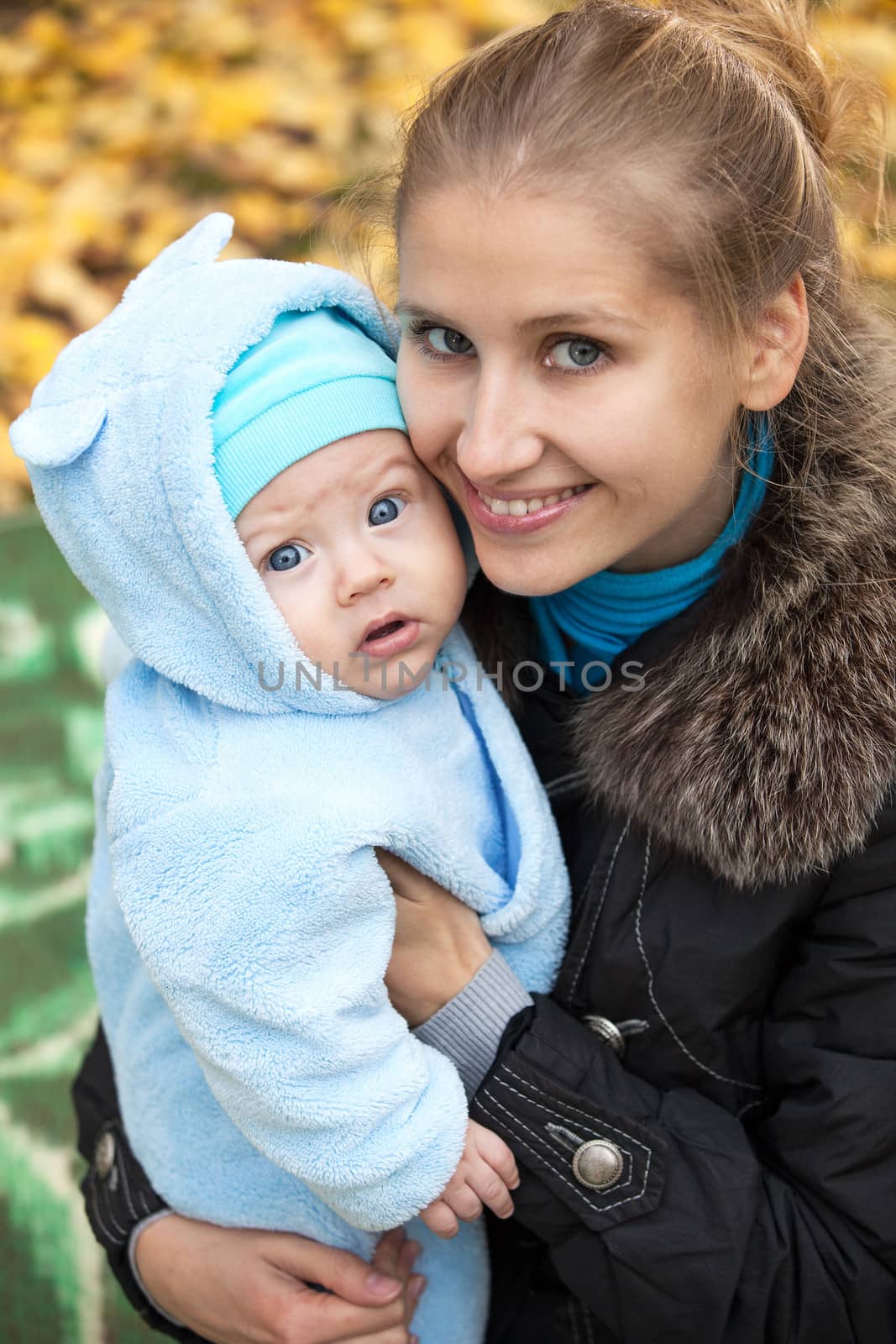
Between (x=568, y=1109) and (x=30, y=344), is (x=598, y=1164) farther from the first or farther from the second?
(x=30, y=344)

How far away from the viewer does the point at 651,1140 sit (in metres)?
1.19

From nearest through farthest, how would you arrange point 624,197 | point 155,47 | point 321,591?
point 624,197
point 321,591
point 155,47

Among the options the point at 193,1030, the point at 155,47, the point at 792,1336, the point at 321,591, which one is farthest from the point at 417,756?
the point at 155,47

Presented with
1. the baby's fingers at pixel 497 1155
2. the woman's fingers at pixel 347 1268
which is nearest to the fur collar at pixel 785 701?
the baby's fingers at pixel 497 1155

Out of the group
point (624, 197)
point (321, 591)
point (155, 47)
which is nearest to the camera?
point (624, 197)

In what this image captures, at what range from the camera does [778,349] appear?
3.96ft

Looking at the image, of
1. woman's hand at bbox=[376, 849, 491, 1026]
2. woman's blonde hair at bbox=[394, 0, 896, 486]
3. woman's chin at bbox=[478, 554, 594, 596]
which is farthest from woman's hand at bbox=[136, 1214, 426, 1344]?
woman's blonde hair at bbox=[394, 0, 896, 486]

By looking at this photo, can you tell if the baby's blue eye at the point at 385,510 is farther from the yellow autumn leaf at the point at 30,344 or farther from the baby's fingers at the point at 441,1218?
the yellow autumn leaf at the point at 30,344

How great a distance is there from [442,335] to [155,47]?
3345mm

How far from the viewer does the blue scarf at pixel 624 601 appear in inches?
50.4

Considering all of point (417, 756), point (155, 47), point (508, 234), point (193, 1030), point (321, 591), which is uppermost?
point (508, 234)

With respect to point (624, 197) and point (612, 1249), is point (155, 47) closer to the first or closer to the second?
point (624, 197)

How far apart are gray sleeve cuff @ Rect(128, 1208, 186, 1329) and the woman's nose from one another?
0.86 meters

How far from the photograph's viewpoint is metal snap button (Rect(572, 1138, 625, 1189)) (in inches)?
46.8
